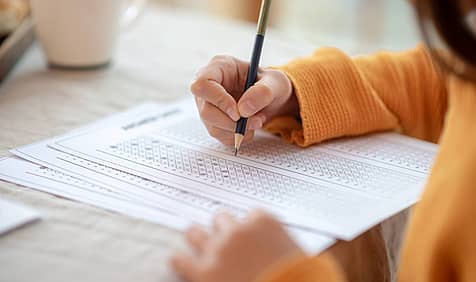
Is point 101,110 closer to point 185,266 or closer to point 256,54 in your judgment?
point 256,54

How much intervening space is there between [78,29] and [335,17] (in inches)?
55.7

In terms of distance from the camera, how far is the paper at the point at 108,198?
59 cm

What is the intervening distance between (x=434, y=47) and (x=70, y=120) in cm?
48

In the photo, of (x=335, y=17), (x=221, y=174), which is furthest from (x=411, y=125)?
(x=335, y=17)

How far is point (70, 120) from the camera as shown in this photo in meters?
0.86

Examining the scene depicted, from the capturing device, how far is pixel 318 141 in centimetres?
80

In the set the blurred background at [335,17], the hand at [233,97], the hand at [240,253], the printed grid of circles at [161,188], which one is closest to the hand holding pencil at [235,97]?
the hand at [233,97]

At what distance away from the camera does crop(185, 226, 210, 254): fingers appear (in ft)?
1.81

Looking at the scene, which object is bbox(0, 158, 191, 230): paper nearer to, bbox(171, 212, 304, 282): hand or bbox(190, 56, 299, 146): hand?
bbox(171, 212, 304, 282): hand

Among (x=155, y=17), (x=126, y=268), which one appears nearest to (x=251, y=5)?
(x=155, y=17)

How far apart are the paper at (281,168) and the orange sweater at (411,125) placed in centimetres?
3

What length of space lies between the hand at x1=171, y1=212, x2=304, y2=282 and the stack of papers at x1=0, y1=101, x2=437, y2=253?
1.8 inches

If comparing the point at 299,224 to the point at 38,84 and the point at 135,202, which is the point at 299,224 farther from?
the point at 38,84

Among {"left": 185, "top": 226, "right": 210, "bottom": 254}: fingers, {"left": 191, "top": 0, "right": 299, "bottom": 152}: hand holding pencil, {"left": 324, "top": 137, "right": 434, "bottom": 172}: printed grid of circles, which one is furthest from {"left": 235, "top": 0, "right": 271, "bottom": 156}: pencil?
{"left": 185, "top": 226, "right": 210, "bottom": 254}: fingers
